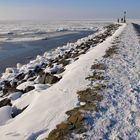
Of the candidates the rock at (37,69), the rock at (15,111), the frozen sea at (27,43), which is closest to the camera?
the rock at (15,111)

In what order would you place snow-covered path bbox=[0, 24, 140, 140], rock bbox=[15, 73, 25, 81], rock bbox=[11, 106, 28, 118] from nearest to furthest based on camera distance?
snow-covered path bbox=[0, 24, 140, 140] < rock bbox=[11, 106, 28, 118] < rock bbox=[15, 73, 25, 81]

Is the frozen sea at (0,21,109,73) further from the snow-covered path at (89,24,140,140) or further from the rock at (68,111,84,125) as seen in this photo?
the rock at (68,111,84,125)

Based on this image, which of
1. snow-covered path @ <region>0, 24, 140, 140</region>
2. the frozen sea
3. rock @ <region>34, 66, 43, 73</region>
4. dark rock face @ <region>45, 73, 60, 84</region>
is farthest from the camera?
the frozen sea

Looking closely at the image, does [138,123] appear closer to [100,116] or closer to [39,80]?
[100,116]

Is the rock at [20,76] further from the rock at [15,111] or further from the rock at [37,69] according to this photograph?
the rock at [15,111]

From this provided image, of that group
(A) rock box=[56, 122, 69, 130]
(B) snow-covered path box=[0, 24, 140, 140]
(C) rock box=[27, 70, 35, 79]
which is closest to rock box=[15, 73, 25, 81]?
(C) rock box=[27, 70, 35, 79]

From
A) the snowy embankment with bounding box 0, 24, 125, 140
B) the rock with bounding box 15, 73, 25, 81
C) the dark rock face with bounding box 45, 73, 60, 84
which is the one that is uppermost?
the snowy embankment with bounding box 0, 24, 125, 140

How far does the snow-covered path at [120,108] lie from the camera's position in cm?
467

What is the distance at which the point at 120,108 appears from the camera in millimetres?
5555

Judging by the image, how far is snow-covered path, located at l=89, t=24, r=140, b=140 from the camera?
4.67 m

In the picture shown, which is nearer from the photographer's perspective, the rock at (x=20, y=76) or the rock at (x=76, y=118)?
the rock at (x=76, y=118)

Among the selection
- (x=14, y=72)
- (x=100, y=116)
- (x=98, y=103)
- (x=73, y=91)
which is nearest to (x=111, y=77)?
(x=73, y=91)

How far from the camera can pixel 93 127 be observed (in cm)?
487

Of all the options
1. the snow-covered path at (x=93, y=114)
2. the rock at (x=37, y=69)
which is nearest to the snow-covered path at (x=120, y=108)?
the snow-covered path at (x=93, y=114)
